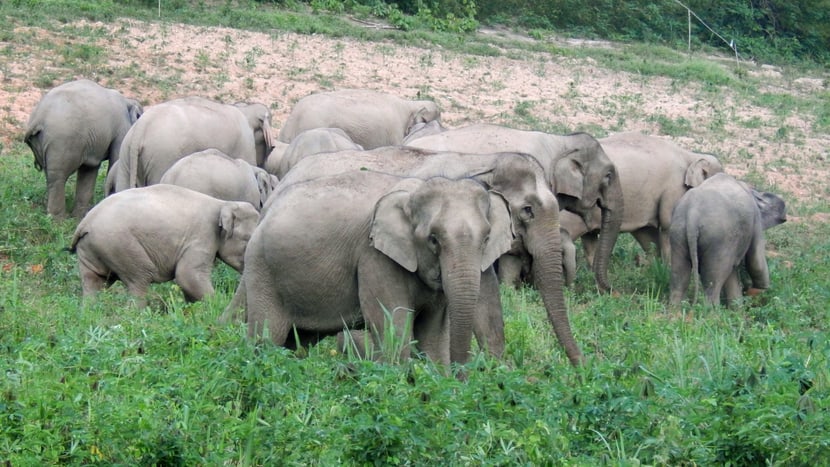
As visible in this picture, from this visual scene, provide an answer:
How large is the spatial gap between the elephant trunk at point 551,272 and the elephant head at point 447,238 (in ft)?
3.67

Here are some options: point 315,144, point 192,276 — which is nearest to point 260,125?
point 315,144

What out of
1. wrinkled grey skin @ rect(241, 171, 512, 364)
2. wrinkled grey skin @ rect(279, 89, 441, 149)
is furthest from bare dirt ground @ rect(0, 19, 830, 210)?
wrinkled grey skin @ rect(241, 171, 512, 364)

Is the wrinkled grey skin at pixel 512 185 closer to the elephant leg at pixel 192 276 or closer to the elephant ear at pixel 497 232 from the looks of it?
the elephant ear at pixel 497 232

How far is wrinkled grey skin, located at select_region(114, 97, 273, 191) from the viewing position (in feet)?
40.7

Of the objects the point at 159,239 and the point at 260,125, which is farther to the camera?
the point at 260,125

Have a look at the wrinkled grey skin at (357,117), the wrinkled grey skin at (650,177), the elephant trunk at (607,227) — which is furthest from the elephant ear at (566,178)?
the wrinkled grey skin at (357,117)

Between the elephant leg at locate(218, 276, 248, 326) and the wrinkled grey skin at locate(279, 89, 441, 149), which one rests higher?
the elephant leg at locate(218, 276, 248, 326)

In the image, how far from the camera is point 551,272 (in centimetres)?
820

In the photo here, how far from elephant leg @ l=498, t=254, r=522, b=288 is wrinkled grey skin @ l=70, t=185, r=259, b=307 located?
7.13 ft

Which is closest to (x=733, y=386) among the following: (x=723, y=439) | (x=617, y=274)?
(x=723, y=439)

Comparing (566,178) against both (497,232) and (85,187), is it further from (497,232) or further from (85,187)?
(85,187)

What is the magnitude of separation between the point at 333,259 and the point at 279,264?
32 cm

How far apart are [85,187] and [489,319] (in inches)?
290

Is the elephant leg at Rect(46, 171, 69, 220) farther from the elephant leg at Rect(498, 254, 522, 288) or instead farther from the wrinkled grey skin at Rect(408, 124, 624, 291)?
the elephant leg at Rect(498, 254, 522, 288)
